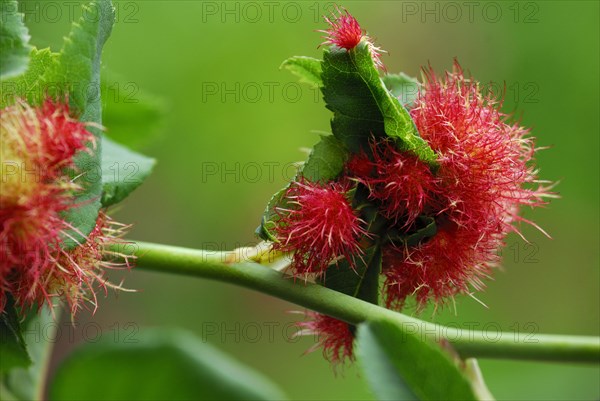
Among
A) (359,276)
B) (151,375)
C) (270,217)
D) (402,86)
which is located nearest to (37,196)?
(270,217)

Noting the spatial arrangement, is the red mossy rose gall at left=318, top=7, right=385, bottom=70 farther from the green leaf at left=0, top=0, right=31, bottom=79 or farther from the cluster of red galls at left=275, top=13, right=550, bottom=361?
the green leaf at left=0, top=0, right=31, bottom=79

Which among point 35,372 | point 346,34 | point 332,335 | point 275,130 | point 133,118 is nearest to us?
point 346,34

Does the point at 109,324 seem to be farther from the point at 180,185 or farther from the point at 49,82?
the point at 49,82

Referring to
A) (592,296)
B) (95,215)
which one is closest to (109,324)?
(592,296)

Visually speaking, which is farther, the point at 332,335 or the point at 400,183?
the point at 332,335

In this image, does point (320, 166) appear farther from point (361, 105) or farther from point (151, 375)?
point (151, 375)

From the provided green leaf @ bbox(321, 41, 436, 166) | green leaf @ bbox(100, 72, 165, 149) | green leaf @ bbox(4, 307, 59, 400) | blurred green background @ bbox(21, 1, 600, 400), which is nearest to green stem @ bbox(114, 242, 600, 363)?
green leaf @ bbox(321, 41, 436, 166)
